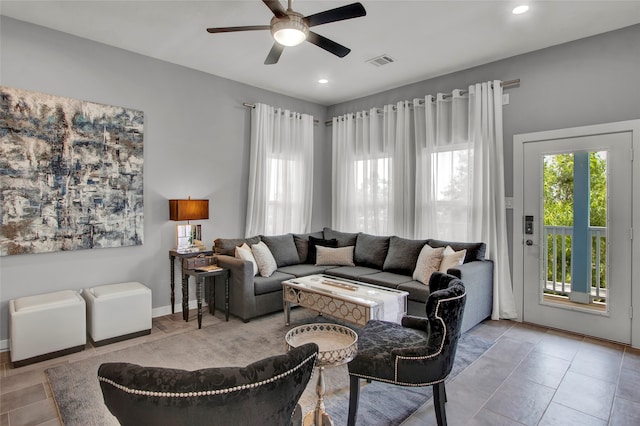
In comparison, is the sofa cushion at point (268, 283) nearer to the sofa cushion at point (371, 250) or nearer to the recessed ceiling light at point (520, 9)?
the sofa cushion at point (371, 250)

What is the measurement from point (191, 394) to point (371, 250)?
13.4 feet

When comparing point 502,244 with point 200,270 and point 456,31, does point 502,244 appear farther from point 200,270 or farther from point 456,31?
point 200,270

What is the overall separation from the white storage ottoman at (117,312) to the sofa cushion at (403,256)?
9.40 ft

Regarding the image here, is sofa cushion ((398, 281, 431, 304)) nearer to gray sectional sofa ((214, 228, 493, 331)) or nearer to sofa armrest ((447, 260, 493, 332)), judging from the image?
gray sectional sofa ((214, 228, 493, 331))

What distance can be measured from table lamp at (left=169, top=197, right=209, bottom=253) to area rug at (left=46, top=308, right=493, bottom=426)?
3.38 ft

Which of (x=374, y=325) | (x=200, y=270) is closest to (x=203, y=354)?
(x=200, y=270)

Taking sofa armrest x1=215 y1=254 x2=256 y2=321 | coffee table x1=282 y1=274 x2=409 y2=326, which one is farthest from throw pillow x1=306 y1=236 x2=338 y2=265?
sofa armrest x1=215 y1=254 x2=256 y2=321

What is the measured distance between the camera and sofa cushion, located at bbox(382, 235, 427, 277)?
4.33m

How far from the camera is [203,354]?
313 cm

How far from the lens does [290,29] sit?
253 cm

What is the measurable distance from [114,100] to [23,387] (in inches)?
112

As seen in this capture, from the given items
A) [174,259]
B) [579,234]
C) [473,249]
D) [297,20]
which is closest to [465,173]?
[473,249]

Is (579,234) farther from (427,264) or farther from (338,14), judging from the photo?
(338,14)

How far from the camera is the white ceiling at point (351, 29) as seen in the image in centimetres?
301
